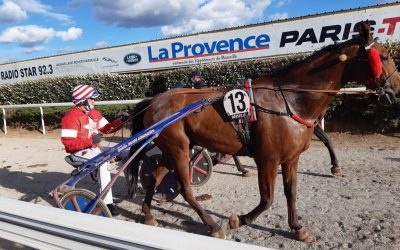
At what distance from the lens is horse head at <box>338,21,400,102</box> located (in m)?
3.30

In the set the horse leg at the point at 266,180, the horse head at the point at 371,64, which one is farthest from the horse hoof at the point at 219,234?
the horse head at the point at 371,64

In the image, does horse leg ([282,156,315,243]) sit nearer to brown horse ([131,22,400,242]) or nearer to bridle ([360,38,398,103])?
brown horse ([131,22,400,242])

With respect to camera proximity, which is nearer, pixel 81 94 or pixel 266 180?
pixel 266 180

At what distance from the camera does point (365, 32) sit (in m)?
3.31

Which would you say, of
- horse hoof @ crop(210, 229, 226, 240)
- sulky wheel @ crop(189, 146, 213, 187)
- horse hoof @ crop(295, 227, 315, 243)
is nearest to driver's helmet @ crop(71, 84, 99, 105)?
sulky wheel @ crop(189, 146, 213, 187)

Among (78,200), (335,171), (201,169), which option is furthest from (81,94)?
(335,171)

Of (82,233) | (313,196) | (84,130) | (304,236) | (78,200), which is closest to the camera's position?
(82,233)

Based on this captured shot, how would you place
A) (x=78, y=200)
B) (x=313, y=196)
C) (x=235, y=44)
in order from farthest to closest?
1. (x=235, y=44)
2. (x=313, y=196)
3. (x=78, y=200)

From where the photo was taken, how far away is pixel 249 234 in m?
3.84

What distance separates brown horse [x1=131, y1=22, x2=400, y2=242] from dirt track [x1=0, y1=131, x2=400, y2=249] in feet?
0.98

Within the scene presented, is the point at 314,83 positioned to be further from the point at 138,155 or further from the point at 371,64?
the point at 138,155

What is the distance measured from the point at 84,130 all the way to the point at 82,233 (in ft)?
8.09

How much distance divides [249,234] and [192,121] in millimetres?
1292

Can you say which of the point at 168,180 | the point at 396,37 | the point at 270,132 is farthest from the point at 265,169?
the point at 396,37
